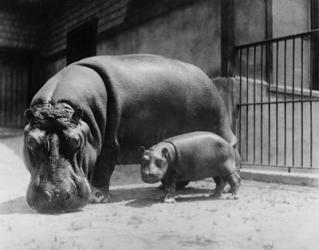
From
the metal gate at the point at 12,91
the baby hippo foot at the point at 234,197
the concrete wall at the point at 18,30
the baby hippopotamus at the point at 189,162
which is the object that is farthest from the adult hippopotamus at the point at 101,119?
the metal gate at the point at 12,91

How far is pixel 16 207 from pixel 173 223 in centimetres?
165

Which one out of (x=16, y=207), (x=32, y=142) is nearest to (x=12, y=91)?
(x=16, y=207)

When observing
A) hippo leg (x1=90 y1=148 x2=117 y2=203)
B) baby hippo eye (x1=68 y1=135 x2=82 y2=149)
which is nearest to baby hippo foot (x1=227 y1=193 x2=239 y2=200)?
hippo leg (x1=90 y1=148 x2=117 y2=203)

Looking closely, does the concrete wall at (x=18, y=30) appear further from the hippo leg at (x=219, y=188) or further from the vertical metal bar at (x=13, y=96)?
the hippo leg at (x=219, y=188)

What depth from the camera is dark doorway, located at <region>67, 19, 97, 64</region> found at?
11.9 metres

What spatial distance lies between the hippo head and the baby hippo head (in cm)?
67

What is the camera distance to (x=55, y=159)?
3.36m

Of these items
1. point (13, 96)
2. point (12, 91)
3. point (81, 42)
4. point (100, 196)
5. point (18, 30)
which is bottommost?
point (100, 196)

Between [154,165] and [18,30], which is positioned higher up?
[18,30]

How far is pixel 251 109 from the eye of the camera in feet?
23.8

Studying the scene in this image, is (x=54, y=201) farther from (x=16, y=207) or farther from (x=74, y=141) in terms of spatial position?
(x=16, y=207)

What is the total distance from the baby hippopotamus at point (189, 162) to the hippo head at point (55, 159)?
75 centimetres

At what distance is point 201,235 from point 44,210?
1.28 m

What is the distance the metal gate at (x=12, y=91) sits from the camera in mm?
14086
